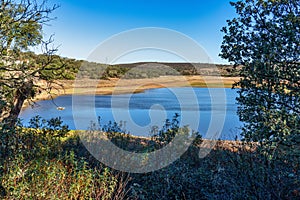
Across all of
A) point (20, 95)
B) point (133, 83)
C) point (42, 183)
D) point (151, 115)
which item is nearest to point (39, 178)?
point (42, 183)

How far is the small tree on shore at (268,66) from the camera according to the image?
3.75 meters

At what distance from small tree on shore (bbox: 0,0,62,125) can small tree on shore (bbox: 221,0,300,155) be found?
338 centimetres

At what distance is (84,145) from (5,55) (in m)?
2.45

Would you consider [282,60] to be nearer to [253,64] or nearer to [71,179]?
[253,64]

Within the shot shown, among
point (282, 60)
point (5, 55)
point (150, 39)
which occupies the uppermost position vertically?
point (150, 39)

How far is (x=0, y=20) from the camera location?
4.67 meters

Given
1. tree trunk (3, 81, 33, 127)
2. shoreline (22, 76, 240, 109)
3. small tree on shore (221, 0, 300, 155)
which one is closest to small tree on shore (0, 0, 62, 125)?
tree trunk (3, 81, 33, 127)

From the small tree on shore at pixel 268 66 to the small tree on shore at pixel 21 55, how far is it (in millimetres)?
3380

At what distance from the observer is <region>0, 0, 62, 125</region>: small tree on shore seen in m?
4.87

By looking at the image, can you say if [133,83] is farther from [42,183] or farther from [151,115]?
[42,183]

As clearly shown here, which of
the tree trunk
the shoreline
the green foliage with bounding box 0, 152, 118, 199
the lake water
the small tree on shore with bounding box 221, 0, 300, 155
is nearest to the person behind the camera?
the green foliage with bounding box 0, 152, 118, 199

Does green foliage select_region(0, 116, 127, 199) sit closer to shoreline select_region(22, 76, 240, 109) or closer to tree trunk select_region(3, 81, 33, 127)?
tree trunk select_region(3, 81, 33, 127)

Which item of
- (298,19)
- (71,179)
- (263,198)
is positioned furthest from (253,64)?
(71,179)

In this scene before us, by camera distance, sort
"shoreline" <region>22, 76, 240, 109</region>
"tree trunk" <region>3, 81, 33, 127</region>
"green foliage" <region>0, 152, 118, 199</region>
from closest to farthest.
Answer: "green foliage" <region>0, 152, 118, 199</region> → "tree trunk" <region>3, 81, 33, 127</region> → "shoreline" <region>22, 76, 240, 109</region>
